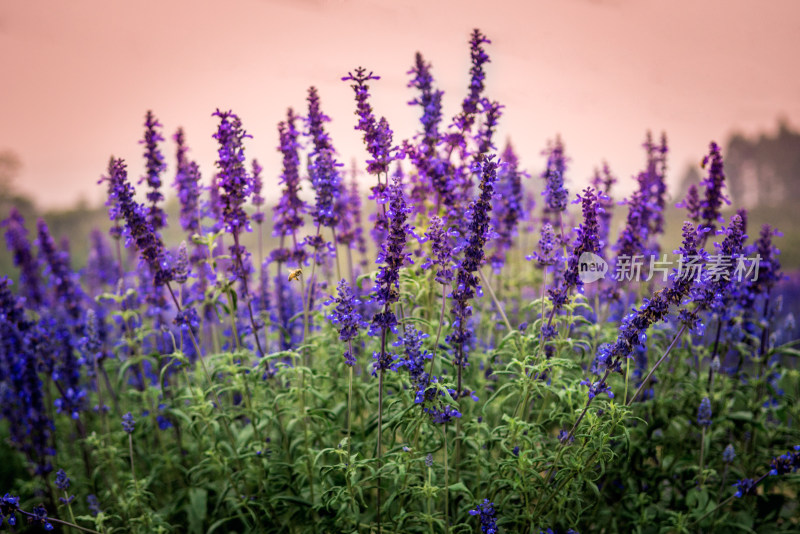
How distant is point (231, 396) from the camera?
5.00 meters

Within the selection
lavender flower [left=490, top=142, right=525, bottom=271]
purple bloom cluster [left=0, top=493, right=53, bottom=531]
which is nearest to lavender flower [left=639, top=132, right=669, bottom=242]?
lavender flower [left=490, top=142, right=525, bottom=271]

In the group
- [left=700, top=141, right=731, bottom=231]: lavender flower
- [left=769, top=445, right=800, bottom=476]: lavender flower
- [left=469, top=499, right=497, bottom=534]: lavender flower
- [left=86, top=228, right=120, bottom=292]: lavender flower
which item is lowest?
[left=469, top=499, right=497, bottom=534]: lavender flower

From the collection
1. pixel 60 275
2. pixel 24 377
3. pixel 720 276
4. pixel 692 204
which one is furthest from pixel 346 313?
pixel 60 275

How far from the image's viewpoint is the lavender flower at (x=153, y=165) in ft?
12.8

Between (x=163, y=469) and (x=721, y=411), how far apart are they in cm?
460

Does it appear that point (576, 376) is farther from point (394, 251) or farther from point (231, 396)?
point (231, 396)

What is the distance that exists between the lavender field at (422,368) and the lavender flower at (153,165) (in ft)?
0.06

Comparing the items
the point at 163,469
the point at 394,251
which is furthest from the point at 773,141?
the point at 163,469

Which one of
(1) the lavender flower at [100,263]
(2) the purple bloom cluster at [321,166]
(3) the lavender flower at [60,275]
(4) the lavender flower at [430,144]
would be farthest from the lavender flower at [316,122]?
(1) the lavender flower at [100,263]

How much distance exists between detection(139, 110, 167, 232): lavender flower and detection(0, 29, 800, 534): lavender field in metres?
0.02

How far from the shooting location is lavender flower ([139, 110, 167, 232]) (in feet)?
12.8

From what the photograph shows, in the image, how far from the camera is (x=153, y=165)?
3961 millimetres

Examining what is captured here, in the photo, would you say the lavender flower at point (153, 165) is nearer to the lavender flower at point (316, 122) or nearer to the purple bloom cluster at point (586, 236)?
the lavender flower at point (316, 122)

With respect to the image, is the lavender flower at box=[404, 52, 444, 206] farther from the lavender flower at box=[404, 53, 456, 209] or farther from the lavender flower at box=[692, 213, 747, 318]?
the lavender flower at box=[692, 213, 747, 318]
